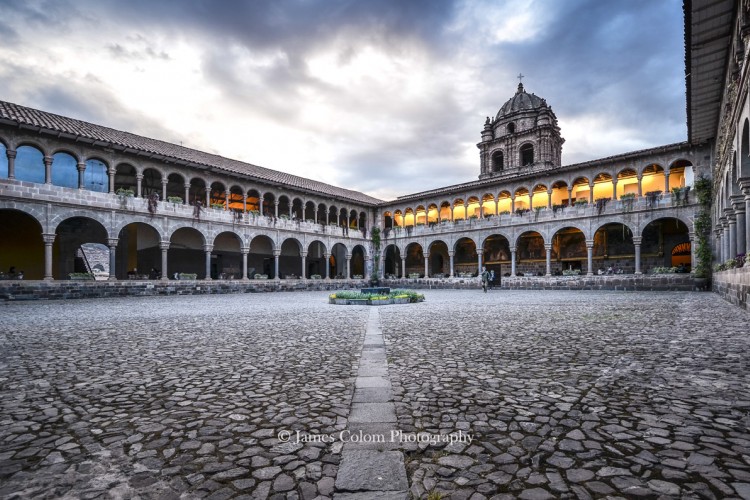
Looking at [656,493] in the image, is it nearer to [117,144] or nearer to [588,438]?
[588,438]

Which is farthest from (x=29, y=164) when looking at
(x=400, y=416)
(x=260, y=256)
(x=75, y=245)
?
(x=400, y=416)

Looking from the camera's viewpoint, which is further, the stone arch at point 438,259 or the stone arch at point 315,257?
the stone arch at point 438,259

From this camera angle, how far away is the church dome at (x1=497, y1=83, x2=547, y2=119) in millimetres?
37688

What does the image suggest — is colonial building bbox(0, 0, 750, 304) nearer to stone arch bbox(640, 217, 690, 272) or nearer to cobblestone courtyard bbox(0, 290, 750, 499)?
stone arch bbox(640, 217, 690, 272)

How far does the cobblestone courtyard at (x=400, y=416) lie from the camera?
2016 mm

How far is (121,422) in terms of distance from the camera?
2.85 m

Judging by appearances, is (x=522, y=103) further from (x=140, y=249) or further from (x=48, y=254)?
(x=48, y=254)

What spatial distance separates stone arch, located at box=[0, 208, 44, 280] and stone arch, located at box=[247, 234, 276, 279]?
42.2ft

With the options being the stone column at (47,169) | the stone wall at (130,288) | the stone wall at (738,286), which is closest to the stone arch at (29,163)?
the stone column at (47,169)

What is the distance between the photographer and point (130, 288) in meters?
21.2

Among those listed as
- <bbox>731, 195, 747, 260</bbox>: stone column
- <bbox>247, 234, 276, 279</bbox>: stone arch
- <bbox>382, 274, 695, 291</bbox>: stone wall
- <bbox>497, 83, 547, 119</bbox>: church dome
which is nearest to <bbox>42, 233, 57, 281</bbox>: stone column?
<bbox>247, 234, 276, 279</bbox>: stone arch

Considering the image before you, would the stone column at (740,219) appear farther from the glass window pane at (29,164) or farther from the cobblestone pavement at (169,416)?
the glass window pane at (29,164)

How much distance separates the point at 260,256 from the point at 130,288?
12301mm

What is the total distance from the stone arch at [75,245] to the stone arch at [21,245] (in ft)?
2.64
